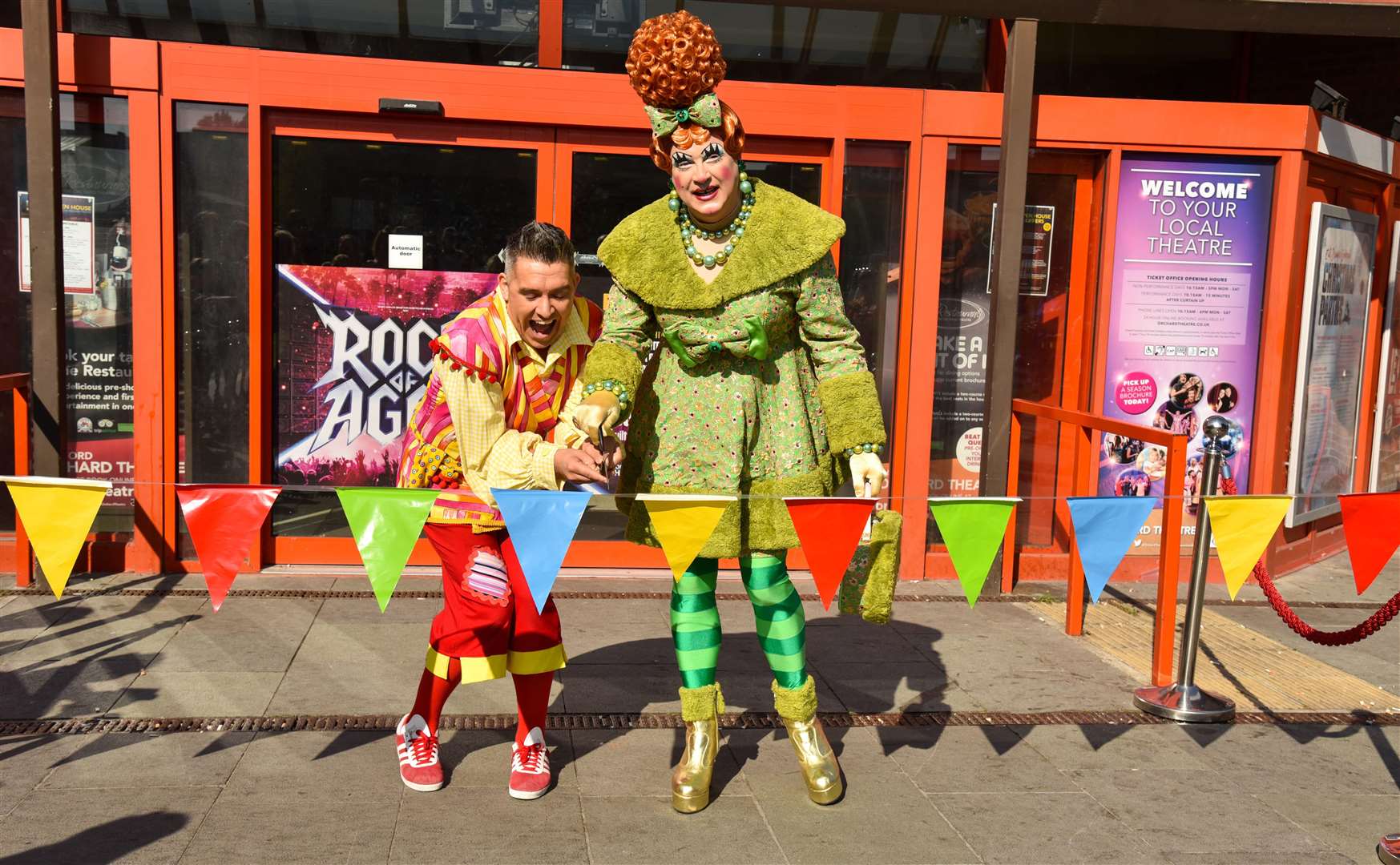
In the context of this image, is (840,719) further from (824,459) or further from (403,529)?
(403,529)

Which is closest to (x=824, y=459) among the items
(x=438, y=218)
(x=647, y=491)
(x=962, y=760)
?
(x=647, y=491)

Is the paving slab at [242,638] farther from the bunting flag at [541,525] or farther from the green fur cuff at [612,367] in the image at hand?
the green fur cuff at [612,367]

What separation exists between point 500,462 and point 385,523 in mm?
412

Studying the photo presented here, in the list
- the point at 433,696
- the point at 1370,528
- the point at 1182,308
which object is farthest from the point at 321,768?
the point at 1182,308

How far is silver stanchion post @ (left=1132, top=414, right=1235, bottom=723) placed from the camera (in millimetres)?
5062

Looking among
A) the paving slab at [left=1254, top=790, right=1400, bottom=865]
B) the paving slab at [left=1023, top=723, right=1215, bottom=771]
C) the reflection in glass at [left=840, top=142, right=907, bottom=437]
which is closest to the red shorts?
the paving slab at [left=1023, top=723, right=1215, bottom=771]

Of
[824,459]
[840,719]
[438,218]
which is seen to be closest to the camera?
[824,459]

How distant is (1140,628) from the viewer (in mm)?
6496

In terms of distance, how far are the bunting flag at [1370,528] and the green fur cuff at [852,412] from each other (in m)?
1.80

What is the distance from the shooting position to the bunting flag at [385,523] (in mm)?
3885

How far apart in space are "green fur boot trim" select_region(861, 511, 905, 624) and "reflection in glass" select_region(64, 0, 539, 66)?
13.1 ft

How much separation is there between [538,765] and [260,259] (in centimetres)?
377

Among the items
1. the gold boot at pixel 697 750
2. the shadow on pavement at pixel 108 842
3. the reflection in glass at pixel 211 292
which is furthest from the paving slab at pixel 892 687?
the reflection in glass at pixel 211 292

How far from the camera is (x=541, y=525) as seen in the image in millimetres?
3824
